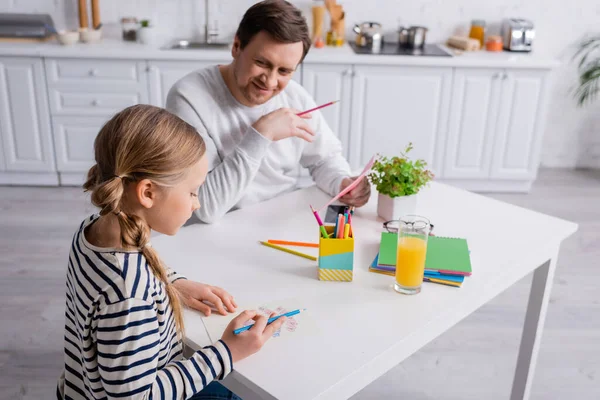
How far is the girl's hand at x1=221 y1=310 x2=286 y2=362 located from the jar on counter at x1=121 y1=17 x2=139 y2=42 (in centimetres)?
298

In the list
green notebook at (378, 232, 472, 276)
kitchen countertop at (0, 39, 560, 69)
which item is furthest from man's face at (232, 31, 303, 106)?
kitchen countertop at (0, 39, 560, 69)

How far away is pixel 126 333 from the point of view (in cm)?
92

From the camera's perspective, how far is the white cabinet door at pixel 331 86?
346 centimetres

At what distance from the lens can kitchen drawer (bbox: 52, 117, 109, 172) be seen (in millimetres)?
3502

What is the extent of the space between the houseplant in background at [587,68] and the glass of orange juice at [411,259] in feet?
10.4

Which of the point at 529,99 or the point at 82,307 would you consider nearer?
the point at 82,307

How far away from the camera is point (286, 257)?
1402 millimetres

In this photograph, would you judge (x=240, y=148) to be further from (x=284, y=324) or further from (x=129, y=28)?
(x=129, y=28)

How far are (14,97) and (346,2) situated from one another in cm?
212

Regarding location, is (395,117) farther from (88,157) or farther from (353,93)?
(88,157)

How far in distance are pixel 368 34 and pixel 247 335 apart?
3.01 meters

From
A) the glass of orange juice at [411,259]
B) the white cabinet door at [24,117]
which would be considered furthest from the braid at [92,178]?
the white cabinet door at [24,117]

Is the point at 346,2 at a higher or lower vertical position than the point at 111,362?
higher

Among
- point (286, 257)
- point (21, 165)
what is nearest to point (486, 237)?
point (286, 257)
